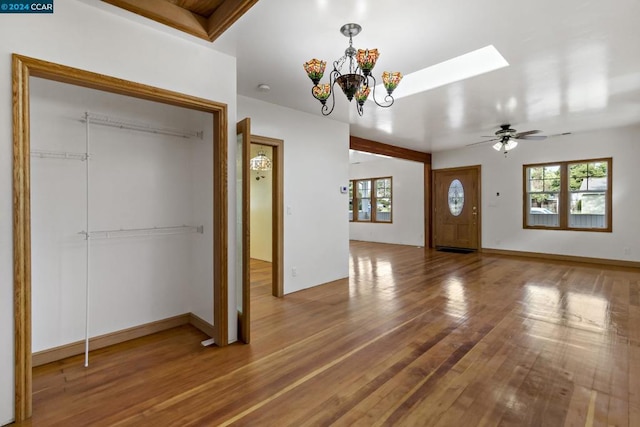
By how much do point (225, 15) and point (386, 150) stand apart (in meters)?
5.37

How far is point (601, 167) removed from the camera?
634 cm

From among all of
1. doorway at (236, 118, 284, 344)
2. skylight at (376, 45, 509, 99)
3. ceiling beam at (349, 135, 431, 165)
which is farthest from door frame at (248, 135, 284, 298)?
ceiling beam at (349, 135, 431, 165)

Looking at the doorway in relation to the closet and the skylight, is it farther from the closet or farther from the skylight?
the skylight

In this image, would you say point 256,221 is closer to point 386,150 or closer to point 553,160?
point 386,150

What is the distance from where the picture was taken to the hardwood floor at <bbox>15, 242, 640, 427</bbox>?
1884 mm

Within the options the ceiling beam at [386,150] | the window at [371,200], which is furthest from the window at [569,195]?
the window at [371,200]

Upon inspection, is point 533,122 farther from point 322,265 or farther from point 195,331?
point 195,331

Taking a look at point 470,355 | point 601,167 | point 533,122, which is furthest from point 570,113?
point 470,355

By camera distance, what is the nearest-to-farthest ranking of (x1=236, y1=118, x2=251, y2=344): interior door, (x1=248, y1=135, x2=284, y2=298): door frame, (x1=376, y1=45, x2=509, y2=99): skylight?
(x1=236, y1=118, x2=251, y2=344): interior door
(x1=376, y1=45, x2=509, y2=99): skylight
(x1=248, y1=135, x2=284, y2=298): door frame

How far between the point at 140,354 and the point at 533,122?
6525mm

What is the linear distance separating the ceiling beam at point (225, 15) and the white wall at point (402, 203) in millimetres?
7433

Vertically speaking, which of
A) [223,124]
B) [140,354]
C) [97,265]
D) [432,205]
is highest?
[223,124]

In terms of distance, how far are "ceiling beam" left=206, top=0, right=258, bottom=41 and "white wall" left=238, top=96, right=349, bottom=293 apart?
1427 millimetres

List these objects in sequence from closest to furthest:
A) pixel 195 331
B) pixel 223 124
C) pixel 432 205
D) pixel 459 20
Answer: pixel 459 20 → pixel 223 124 → pixel 195 331 → pixel 432 205
